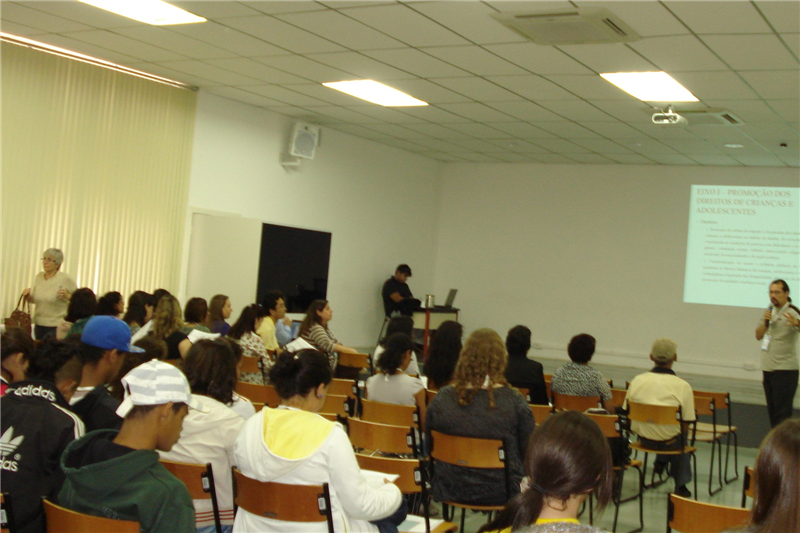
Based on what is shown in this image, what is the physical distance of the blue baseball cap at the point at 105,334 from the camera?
2973 millimetres

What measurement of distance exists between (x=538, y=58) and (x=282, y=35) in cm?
206

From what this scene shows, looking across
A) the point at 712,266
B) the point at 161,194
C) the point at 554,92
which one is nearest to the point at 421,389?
the point at 554,92

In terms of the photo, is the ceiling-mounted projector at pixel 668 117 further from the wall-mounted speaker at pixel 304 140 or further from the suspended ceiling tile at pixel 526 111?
the wall-mounted speaker at pixel 304 140

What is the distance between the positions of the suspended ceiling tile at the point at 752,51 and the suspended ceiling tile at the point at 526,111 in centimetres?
236

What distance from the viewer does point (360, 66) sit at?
268 inches

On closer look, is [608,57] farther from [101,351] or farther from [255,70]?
[101,351]

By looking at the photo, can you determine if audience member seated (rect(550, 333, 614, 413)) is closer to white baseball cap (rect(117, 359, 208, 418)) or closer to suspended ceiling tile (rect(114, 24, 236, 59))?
white baseball cap (rect(117, 359, 208, 418))

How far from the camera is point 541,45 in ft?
18.6

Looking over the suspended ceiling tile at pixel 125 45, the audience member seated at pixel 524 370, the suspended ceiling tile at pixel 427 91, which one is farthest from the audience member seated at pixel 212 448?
the suspended ceiling tile at pixel 427 91

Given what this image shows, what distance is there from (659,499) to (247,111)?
6279 mm

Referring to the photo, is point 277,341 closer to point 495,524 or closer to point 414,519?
point 414,519

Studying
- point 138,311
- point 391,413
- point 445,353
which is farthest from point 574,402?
point 138,311

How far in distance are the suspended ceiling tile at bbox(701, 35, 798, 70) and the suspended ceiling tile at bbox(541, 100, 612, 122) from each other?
193cm

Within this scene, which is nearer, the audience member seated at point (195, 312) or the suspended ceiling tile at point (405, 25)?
the suspended ceiling tile at point (405, 25)
